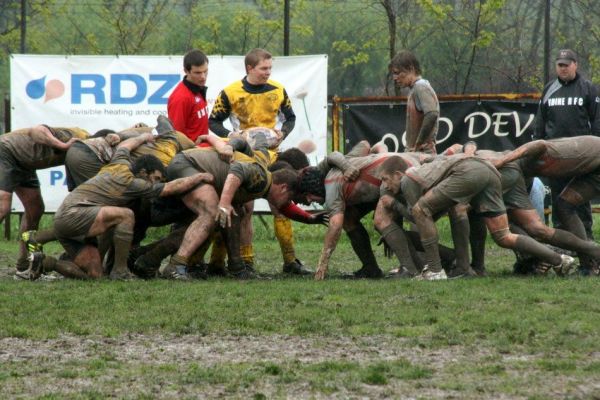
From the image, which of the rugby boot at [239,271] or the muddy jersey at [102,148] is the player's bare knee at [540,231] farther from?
the muddy jersey at [102,148]

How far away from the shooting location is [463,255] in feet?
36.3

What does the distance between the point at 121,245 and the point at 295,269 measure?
200 centimetres

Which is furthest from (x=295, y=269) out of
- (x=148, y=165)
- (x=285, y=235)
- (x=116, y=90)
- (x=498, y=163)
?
(x=116, y=90)

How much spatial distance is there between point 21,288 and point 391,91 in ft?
41.9

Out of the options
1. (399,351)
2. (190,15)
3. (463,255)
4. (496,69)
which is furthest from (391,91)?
(399,351)

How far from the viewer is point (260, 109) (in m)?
12.4

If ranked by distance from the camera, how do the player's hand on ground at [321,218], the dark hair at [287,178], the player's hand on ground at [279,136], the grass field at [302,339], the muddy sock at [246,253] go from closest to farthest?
the grass field at [302,339] < the dark hair at [287,178] < the player's hand on ground at [321,218] < the muddy sock at [246,253] < the player's hand on ground at [279,136]

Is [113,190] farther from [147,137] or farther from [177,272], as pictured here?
[177,272]

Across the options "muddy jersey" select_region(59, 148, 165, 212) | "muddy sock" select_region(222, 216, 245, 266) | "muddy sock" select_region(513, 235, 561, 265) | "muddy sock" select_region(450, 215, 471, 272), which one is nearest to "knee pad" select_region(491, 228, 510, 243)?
"muddy sock" select_region(513, 235, 561, 265)

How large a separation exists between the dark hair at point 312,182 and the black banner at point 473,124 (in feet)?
16.0

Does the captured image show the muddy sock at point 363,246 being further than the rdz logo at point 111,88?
No

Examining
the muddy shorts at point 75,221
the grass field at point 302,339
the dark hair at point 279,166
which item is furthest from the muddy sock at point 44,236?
the dark hair at point 279,166

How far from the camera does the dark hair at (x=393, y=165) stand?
432 inches

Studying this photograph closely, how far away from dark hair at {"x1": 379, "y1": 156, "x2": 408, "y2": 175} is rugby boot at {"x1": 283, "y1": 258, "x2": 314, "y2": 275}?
1.61m
